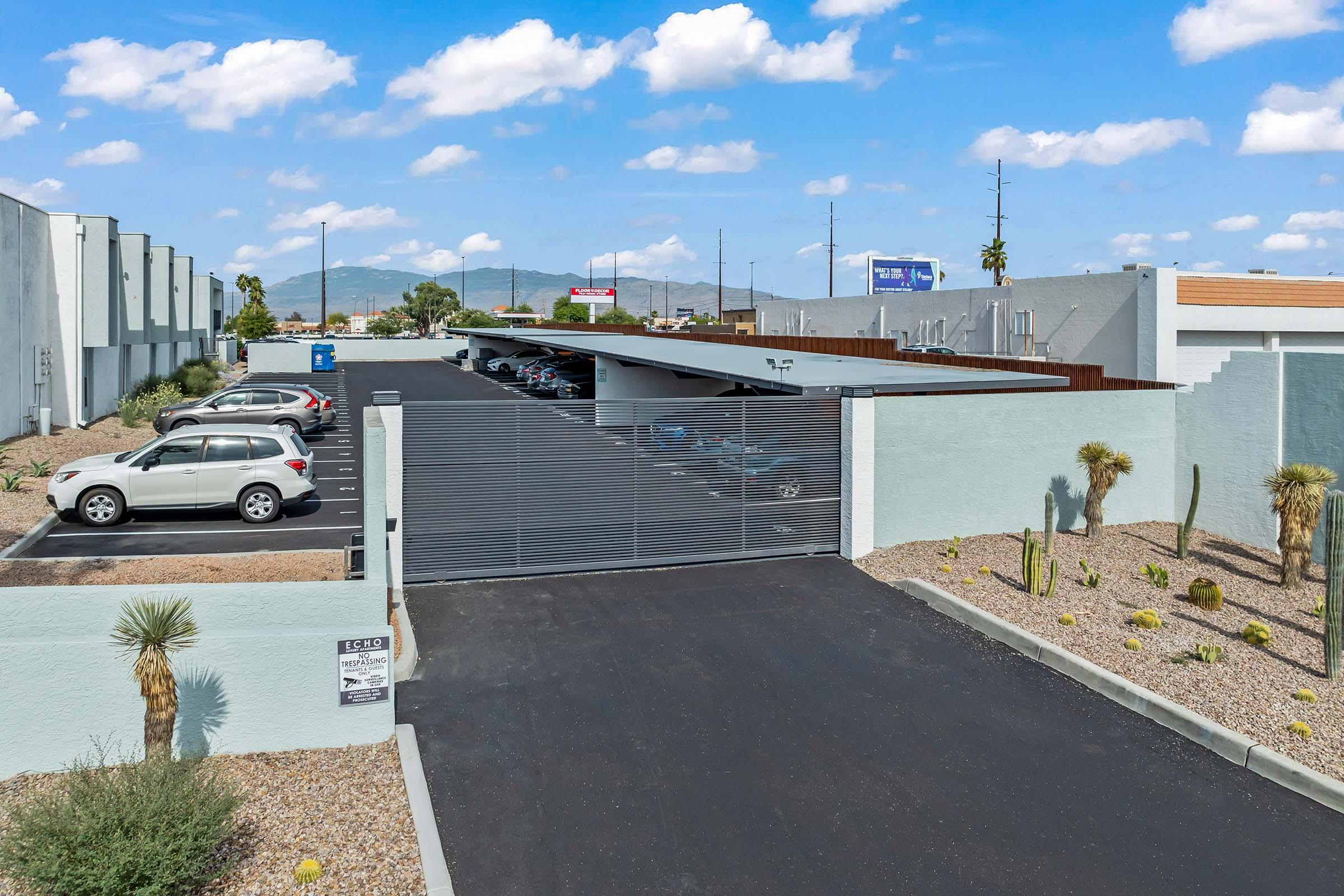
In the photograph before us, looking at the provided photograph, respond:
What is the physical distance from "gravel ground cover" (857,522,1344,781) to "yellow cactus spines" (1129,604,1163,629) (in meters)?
0.09

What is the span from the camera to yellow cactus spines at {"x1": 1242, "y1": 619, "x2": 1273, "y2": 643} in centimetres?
1109

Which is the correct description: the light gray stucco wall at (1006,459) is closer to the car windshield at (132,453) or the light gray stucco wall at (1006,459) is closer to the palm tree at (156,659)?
the palm tree at (156,659)

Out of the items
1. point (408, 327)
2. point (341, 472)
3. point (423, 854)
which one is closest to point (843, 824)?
point (423, 854)

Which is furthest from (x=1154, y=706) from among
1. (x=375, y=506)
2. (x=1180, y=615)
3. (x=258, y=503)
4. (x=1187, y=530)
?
(x=258, y=503)

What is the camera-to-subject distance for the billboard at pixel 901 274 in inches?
2379

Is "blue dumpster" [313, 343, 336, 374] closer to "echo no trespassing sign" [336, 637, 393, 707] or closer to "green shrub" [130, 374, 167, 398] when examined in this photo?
"green shrub" [130, 374, 167, 398]

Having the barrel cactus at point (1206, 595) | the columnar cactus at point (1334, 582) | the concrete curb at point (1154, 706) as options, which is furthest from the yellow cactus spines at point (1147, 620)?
the columnar cactus at point (1334, 582)

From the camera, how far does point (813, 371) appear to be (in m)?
20.9

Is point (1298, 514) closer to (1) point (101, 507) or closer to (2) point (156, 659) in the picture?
(2) point (156, 659)

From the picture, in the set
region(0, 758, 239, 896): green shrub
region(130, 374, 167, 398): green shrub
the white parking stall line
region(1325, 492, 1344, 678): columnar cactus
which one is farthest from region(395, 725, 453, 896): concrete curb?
region(130, 374, 167, 398): green shrub

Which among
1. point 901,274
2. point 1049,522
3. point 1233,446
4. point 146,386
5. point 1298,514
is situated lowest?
point 1049,522

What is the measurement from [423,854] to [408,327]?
15722cm

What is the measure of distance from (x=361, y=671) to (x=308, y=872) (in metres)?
2.26

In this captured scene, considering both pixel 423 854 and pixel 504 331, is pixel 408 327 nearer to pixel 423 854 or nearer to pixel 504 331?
pixel 504 331
